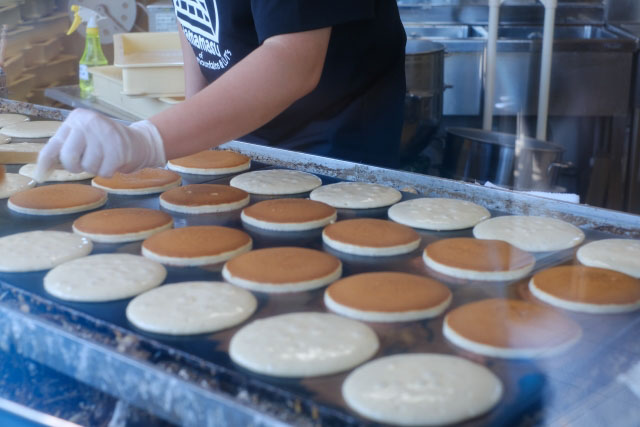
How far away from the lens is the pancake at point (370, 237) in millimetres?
1511

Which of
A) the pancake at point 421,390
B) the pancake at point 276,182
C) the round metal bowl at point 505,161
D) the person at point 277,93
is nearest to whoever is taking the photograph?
the pancake at point 421,390

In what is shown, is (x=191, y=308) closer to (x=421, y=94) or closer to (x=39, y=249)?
(x=39, y=249)

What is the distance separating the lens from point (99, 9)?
409 centimetres

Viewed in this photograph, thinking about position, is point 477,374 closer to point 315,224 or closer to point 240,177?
point 315,224

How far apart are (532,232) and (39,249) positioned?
3.45 ft

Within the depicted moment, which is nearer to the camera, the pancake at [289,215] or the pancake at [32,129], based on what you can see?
the pancake at [289,215]

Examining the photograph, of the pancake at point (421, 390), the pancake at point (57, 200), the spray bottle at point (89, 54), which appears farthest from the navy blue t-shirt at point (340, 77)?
the spray bottle at point (89, 54)

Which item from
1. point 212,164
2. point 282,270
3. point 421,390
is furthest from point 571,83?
point 421,390

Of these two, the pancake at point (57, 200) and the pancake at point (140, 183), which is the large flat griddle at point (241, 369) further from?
the pancake at point (140, 183)

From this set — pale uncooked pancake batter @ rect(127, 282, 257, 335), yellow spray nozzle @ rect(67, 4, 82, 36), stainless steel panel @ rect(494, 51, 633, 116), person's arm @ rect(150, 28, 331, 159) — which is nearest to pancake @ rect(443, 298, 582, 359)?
pale uncooked pancake batter @ rect(127, 282, 257, 335)

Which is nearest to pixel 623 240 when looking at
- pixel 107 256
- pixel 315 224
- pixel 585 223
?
pixel 585 223

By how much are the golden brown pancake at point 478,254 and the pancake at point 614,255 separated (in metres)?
0.11

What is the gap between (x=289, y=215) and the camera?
1.69 metres

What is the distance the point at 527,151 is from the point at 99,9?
260 cm
